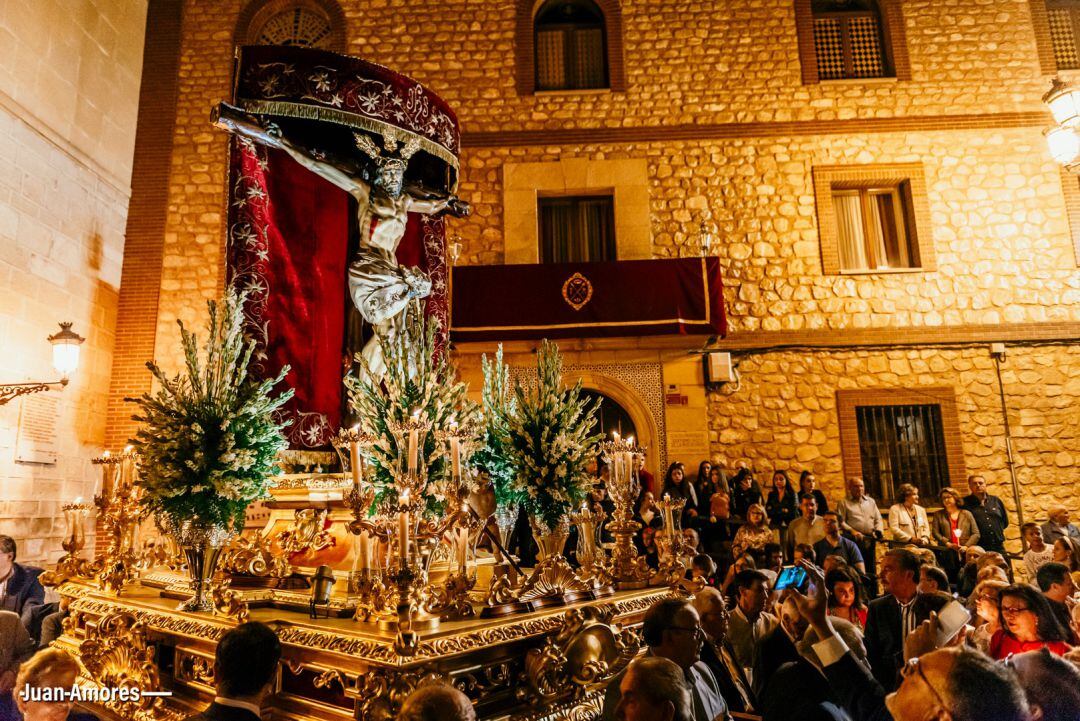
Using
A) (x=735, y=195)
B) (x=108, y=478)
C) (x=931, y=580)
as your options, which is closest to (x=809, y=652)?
(x=931, y=580)

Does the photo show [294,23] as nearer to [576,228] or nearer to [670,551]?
[576,228]

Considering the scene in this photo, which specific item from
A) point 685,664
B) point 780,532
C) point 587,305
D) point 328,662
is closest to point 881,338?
point 780,532

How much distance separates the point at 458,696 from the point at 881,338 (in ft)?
29.6

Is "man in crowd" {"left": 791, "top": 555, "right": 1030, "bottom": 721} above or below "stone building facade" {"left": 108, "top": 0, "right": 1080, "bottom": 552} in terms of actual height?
below

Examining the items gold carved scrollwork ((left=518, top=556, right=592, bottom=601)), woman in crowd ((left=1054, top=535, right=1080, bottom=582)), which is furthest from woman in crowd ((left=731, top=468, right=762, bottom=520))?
gold carved scrollwork ((left=518, top=556, right=592, bottom=601))

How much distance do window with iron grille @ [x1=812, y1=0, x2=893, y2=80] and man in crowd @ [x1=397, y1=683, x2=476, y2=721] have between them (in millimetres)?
10876

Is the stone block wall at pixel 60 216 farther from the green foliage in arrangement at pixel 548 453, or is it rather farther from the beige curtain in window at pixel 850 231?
the beige curtain in window at pixel 850 231


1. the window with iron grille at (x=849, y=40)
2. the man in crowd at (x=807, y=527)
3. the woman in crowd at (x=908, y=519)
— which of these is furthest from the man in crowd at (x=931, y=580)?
the window with iron grille at (x=849, y=40)

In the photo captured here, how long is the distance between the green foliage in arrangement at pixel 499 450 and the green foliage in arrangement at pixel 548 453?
0.04m

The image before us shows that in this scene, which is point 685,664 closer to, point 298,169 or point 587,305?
point 298,169

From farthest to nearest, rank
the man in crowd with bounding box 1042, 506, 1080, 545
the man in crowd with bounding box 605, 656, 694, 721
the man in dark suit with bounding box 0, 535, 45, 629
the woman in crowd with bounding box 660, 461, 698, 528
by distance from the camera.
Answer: the woman in crowd with bounding box 660, 461, 698, 528
the man in crowd with bounding box 1042, 506, 1080, 545
the man in dark suit with bounding box 0, 535, 45, 629
the man in crowd with bounding box 605, 656, 694, 721

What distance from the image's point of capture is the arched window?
10.2m

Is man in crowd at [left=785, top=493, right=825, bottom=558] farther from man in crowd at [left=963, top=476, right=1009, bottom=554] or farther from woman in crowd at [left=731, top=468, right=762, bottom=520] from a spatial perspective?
man in crowd at [left=963, top=476, right=1009, bottom=554]

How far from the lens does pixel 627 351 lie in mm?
8906
